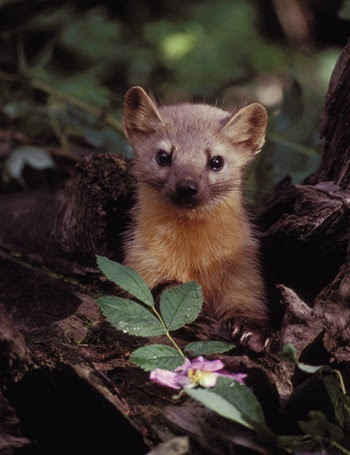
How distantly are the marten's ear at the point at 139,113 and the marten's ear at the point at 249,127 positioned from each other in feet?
1.02

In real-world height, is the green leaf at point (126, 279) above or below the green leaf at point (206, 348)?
above

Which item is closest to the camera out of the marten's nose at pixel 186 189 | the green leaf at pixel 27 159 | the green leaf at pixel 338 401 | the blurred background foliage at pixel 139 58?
the green leaf at pixel 338 401

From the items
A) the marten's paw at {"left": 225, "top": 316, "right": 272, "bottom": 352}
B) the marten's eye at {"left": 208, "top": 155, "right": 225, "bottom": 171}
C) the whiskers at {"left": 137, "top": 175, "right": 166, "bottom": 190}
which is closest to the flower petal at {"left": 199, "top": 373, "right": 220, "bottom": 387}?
the marten's paw at {"left": 225, "top": 316, "right": 272, "bottom": 352}

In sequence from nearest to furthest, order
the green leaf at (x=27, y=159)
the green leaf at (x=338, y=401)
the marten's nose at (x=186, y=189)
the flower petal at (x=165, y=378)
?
the green leaf at (x=338, y=401) → the flower petal at (x=165, y=378) → the marten's nose at (x=186, y=189) → the green leaf at (x=27, y=159)

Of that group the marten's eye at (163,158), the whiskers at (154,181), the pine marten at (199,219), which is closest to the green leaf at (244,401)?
the pine marten at (199,219)

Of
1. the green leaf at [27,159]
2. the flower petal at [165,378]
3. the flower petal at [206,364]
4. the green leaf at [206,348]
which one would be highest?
the green leaf at [206,348]

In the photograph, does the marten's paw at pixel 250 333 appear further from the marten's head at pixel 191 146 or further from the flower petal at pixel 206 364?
the marten's head at pixel 191 146

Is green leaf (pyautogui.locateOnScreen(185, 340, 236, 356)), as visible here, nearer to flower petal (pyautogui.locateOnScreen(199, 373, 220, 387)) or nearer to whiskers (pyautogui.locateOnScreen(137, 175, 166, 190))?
flower petal (pyautogui.locateOnScreen(199, 373, 220, 387))

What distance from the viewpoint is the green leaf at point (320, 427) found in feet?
5.54

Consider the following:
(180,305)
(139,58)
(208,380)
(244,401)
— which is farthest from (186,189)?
(139,58)

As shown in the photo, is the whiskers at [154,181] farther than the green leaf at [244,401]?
Yes

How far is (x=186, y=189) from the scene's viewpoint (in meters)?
2.61

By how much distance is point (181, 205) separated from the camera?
2668 mm

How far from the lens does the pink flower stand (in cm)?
189
